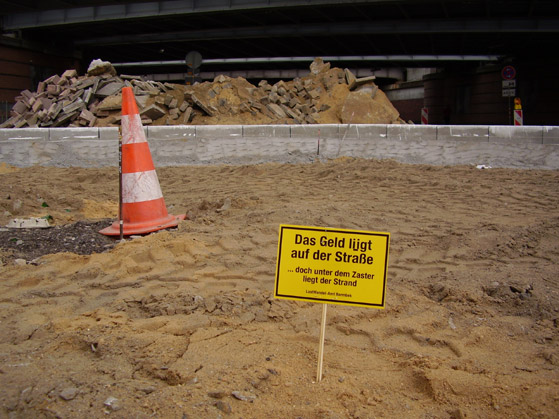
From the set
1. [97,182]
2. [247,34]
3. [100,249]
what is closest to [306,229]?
[100,249]

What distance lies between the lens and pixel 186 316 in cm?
318

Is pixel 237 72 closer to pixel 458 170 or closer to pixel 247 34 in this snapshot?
pixel 247 34

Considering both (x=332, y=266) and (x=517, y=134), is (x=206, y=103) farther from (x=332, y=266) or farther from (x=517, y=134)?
(x=332, y=266)

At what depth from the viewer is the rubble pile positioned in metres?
11.8

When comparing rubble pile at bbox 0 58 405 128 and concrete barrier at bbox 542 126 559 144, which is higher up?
rubble pile at bbox 0 58 405 128

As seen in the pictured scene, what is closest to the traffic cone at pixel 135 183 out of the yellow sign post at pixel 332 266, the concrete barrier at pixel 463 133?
the yellow sign post at pixel 332 266

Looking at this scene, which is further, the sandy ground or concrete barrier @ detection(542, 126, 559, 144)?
concrete barrier @ detection(542, 126, 559, 144)

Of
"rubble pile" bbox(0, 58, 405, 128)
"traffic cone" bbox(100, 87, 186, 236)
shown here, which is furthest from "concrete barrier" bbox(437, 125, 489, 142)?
"traffic cone" bbox(100, 87, 186, 236)

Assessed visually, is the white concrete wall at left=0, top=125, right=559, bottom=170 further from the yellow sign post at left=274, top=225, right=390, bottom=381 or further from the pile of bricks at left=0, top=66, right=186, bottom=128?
the yellow sign post at left=274, top=225, right=390, bottom=381

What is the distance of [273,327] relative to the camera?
10.1 feet

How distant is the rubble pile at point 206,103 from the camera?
38.8 feet

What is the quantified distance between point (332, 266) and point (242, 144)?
303 inches

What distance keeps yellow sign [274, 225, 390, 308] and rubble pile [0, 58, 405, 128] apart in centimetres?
943

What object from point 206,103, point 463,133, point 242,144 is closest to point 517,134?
point 463,133
